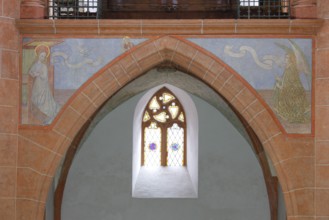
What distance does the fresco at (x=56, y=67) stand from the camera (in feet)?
35.8

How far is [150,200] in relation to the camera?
15.5 metres

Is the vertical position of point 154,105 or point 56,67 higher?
point 56,67

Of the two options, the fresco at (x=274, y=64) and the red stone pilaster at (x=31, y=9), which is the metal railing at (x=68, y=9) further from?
the fresco at (x=274, y=64)

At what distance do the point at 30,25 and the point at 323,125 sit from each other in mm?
4520

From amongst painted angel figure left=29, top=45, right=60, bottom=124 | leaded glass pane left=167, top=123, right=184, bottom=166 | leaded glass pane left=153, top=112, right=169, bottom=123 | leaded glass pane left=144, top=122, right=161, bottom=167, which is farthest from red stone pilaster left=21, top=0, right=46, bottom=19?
leaded glass pane left=167, top=123, right=184, bottom=166

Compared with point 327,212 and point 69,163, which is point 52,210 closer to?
point 69,163

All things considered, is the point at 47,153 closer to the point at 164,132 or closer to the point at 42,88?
the point at 42,88

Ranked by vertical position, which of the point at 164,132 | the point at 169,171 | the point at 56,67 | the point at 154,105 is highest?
the point at 56,67

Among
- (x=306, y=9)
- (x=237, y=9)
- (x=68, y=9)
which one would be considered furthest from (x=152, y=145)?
(x=306, y=9)

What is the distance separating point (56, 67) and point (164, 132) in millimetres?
5958

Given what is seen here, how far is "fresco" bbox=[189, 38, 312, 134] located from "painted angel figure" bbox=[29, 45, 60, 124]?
87.1 inches

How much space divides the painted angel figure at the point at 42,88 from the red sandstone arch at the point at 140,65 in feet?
0.51

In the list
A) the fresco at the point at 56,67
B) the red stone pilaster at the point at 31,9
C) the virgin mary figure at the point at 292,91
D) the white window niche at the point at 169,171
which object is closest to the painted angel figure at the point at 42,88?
the fresco at the point at 56,67

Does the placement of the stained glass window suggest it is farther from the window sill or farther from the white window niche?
the window sill
